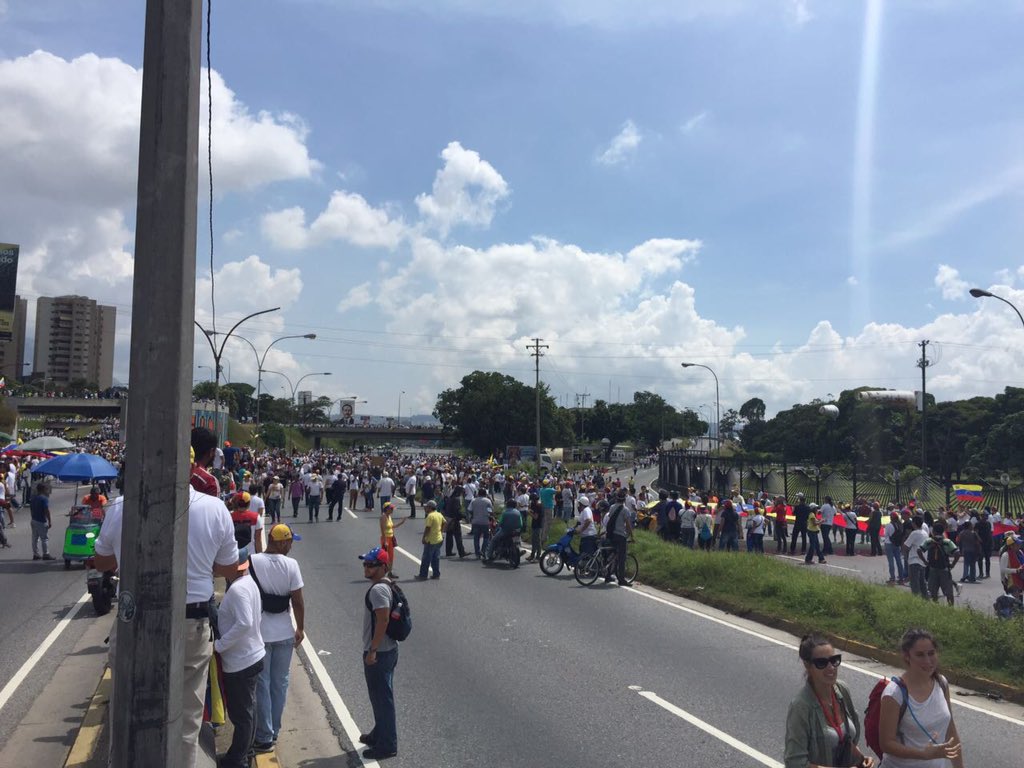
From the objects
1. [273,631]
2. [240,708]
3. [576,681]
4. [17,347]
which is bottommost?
[576,681]

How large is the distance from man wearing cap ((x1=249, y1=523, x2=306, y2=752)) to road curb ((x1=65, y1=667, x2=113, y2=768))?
1081mm

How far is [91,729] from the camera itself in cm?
660

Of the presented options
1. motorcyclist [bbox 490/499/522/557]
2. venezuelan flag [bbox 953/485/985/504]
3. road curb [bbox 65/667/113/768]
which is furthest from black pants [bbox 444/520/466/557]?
venezuelan flag [bbox 953/485/985/504]

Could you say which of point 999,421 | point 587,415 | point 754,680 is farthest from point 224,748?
point 587,415

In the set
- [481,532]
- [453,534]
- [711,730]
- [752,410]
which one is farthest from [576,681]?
[752,410]

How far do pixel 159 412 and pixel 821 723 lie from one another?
3.53 metres

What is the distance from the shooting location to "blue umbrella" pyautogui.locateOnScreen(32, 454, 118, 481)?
15.3 m

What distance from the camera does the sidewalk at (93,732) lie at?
20.4 feet

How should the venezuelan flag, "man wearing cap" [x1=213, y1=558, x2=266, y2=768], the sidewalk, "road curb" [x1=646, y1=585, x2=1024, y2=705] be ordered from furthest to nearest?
the venezuelan flag
"road curb" [x1=646, y1=585, x2=1024, y2=705]
the sidewalk
"man wearing cap" [x1=213, y1=558, x2=266, y2=768]

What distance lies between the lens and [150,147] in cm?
400

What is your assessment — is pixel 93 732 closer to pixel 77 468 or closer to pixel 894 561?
pixel 77 468

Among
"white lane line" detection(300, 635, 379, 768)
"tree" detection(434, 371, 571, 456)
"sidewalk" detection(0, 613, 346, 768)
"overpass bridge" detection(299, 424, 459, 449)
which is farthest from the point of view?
"overpass bridge" detection(299, 424, 459, 449)

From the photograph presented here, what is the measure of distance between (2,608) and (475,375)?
A: 102961 millimetres

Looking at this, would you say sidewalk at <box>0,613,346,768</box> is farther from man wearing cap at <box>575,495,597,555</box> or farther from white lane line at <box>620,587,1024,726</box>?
man wearing cap at <box>575,495,597,555</box>
